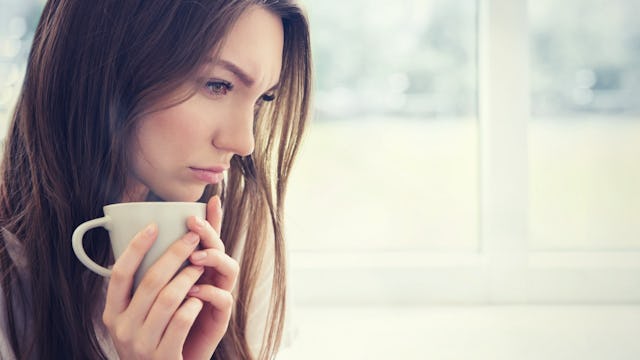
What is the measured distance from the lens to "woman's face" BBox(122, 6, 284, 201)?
0.92m

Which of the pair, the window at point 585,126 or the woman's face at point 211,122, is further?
the window at point 585,126

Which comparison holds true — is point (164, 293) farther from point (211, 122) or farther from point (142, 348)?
point (211, 122)

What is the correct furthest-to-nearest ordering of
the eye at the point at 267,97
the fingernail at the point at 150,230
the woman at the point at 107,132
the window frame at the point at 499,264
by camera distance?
the window frame at the point at 499,264 → the eye at the point at 267,97 → the woman at the point at 107,132 → the fingernail at the point at 150,230

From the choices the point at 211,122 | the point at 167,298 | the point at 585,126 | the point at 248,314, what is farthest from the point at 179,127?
the point at 585,126

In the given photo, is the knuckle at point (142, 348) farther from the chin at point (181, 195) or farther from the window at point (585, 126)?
the window at point (585, 126)

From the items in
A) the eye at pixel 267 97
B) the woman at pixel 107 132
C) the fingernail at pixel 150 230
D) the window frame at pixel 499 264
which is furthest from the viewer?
the window frame at pixel 499 264

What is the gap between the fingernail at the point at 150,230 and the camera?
749 millimetres

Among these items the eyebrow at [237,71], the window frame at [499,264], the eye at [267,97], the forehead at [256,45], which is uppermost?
the forehead at [256,45]

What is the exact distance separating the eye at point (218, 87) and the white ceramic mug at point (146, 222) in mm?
221

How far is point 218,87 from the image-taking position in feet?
3.11

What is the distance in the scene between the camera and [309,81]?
45.5 inches

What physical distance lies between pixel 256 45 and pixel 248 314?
52 centimetres

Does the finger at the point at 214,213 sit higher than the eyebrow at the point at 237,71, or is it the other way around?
the eyebrow at the point at 237,71

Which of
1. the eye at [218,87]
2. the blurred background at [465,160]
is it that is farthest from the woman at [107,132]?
the blurred background at [465,160]
